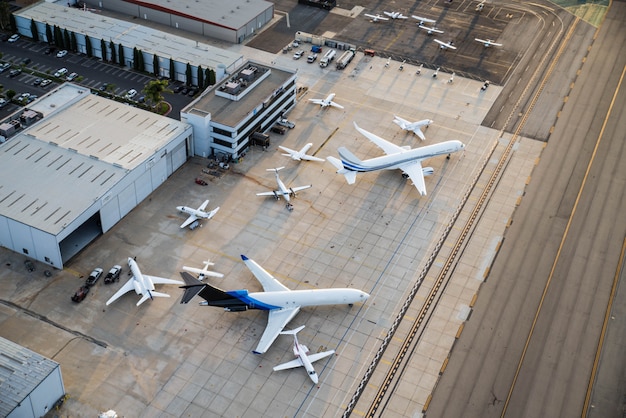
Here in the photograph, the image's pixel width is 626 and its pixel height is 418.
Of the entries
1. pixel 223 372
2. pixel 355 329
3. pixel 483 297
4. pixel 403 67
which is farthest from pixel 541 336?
pixel 403 67

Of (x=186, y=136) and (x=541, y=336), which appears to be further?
(x=186, y=136)

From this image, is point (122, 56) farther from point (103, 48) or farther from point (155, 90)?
point (155, 90)

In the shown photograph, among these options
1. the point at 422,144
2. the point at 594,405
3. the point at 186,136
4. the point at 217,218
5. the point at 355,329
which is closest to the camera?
the point at 594,405

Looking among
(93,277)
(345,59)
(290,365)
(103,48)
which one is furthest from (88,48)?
(290,365)

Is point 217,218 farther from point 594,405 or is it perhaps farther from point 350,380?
point 594,405

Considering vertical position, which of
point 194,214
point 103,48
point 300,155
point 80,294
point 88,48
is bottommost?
point 80,294

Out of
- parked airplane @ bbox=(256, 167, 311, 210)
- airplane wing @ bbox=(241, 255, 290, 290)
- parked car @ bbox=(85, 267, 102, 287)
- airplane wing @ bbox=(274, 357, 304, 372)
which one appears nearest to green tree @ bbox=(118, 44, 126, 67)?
parked airplane @ bbox=(256, 167, 311, 210)

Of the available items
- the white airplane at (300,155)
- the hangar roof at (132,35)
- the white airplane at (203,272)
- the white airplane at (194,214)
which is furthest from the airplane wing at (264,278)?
the hangar roof at (132,35)
